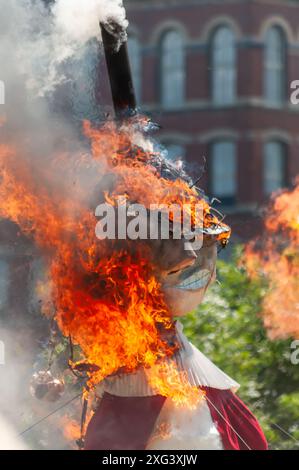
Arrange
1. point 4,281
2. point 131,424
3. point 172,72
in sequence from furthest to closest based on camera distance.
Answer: point 172,72
point 4,281
point 131,424

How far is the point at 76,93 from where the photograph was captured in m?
7.58

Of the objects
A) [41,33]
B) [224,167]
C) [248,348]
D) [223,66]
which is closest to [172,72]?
[223,66]

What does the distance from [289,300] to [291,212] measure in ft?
2.57

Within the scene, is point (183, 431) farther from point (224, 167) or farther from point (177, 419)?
point (224, 167)

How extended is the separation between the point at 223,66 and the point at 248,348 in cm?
2193

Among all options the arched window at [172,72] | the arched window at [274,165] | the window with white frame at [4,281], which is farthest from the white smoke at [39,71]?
the arched window at [172,72]

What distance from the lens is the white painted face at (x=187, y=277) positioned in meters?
7.27

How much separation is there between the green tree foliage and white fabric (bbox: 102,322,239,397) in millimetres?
2644

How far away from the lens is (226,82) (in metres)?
33.5

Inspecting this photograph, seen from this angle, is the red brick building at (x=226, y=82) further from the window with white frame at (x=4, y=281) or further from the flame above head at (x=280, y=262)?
the window with white frame at (x=4, y=281)

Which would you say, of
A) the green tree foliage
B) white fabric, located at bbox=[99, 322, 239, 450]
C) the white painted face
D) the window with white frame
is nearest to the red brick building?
the green tree foliage

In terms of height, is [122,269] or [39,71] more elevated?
[39,71]

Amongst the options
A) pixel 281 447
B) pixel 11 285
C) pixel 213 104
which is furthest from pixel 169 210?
pixel 213 104

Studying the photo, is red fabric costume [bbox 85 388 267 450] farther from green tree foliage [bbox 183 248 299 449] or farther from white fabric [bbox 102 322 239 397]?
green tree foliage [bbox 183 248 299 449]
